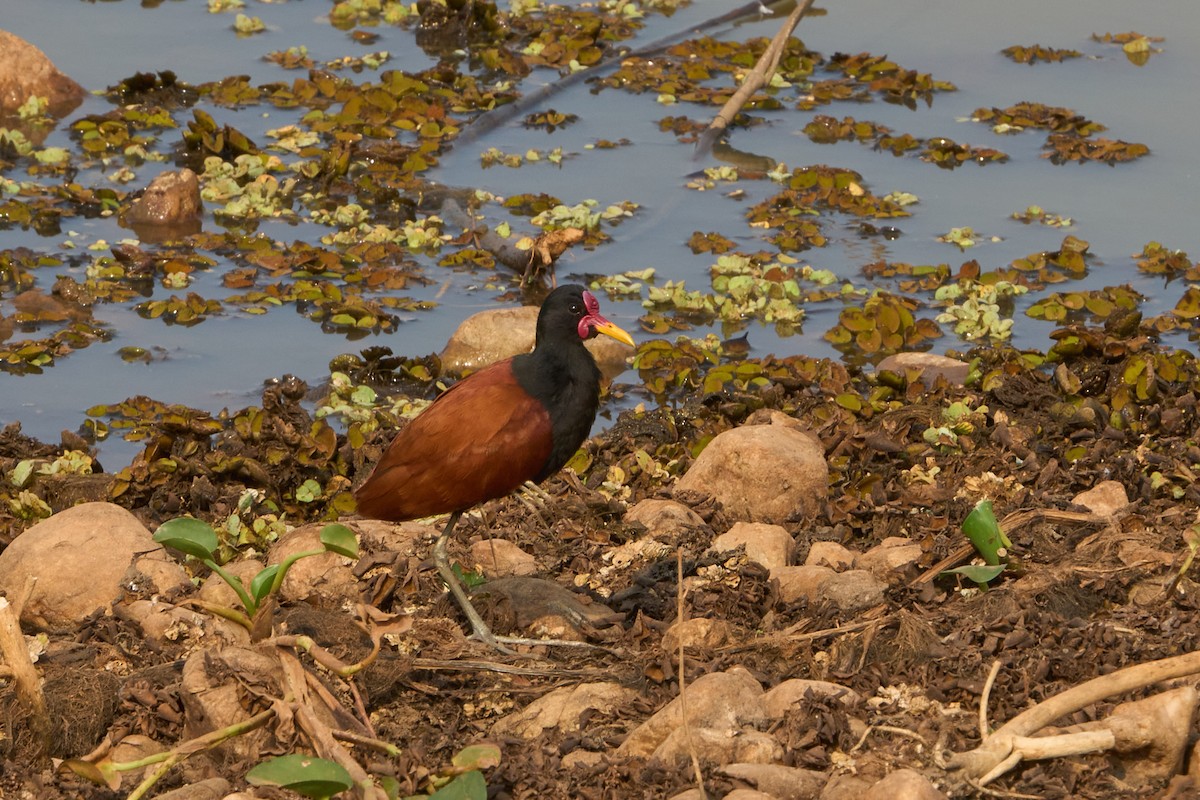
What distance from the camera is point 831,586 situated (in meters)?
5.00

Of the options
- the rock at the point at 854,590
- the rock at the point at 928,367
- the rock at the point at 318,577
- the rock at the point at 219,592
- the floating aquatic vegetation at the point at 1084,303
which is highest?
the rock at the point at 854,590

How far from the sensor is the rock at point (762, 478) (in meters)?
6.02

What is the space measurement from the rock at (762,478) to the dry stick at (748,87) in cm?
499

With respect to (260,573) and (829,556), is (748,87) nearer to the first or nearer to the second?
(829,556)

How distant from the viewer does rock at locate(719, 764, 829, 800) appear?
369 cm

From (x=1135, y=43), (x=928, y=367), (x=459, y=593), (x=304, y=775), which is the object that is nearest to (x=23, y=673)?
(x=304, y=775)

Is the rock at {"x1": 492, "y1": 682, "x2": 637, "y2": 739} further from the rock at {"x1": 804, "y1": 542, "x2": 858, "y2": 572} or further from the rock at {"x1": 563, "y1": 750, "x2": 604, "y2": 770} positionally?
the rock at {"x1": 804, "y1": 542, "x2": 858, "y2": 572}

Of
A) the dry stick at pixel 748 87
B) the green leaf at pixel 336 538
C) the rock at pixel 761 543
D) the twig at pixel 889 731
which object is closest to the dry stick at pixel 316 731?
the green leaf at pixel 336 538

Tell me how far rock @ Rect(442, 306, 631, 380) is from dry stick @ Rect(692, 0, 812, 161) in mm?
3157

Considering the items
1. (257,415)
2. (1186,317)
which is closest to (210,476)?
(257,415)

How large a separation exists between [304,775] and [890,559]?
8.58 feet

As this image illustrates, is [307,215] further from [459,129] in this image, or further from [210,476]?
[210,476]

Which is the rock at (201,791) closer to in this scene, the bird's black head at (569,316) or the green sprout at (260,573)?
the green sprout at (260,573)

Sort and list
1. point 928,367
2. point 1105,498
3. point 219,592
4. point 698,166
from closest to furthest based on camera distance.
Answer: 1. point 219,592
2. point 1105,498
3. point 928,367
4. point 698,166
